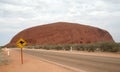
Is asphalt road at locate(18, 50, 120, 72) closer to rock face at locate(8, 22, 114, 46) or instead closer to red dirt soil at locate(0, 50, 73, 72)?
red dirt soil at locate(0, 50, 73, 72)

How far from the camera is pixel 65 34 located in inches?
4820

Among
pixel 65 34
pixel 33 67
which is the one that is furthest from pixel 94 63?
pixel 65 34

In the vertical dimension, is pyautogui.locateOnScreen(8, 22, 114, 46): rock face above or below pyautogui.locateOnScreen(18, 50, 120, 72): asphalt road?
above

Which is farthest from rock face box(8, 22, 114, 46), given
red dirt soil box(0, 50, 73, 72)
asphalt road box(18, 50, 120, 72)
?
red dirt soil box(0, 50, 73, 72)

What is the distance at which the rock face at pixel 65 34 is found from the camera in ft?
393

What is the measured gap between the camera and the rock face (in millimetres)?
119938

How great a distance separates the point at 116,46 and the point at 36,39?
327ft

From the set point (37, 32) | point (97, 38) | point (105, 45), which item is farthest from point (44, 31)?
point (105, 45)

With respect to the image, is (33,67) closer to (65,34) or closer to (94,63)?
(94,63)

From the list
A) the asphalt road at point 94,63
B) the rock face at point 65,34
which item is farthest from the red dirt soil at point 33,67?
the rock face at point 65,34

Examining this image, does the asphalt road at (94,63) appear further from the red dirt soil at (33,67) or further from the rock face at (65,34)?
the rock face at (65,34)

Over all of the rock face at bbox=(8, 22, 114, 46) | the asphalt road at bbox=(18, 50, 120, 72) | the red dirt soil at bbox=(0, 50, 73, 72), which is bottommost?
the red dirt soil at bbox=(0, 50, 73, 72)

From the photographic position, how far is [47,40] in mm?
127875

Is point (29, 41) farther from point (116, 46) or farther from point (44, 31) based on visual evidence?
point (116, 46)
